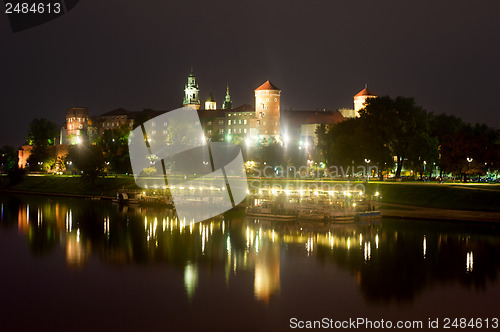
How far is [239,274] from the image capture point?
21297mm

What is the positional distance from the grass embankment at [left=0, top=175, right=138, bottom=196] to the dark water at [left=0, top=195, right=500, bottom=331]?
2344 centimetres

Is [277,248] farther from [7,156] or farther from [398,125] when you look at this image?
[7,156]

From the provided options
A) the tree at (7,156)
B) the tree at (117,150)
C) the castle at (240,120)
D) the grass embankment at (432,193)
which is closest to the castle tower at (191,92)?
the castle at (240,120)

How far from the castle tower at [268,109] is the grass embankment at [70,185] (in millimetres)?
41948

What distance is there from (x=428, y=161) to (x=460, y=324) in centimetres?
4480

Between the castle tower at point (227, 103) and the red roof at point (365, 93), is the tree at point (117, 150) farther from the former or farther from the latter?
the castle tower at point (227, 103)

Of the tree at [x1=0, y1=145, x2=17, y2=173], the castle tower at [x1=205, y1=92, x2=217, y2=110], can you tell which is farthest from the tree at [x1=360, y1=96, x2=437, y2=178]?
the castle tower at [x1=205, y1=92, x2=217, y2=110]

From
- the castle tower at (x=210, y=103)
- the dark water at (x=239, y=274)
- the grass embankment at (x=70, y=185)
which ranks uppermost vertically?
the castle tower at (x=210, y=103)

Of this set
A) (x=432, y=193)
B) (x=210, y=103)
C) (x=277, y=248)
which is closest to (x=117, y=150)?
(x=432, y=193)

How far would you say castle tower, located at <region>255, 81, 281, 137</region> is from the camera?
339 ft

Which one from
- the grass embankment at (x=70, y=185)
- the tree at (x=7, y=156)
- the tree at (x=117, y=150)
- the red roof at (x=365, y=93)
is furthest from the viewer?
the tree at (x=7, y=156)

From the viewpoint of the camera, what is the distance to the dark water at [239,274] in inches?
653

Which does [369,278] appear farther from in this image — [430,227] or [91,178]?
[91,178]

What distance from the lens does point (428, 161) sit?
58.8m
